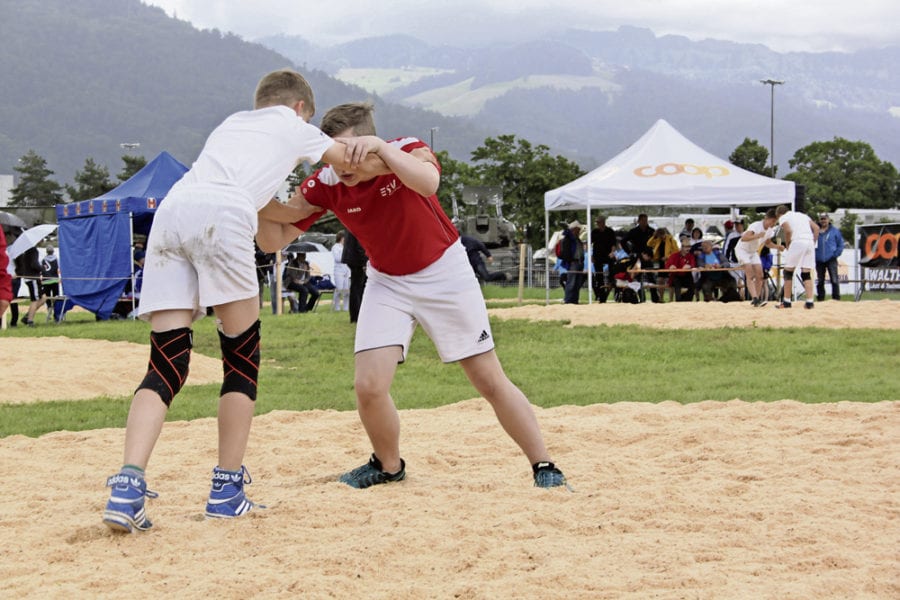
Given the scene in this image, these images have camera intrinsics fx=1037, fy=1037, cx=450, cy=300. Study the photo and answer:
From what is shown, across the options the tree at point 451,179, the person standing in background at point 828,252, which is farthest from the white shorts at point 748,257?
the tree at point 451,179

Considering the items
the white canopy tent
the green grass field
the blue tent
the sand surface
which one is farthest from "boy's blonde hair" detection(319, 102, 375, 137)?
the blue tent

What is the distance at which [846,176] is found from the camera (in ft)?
244

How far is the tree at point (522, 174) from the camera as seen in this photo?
199 ft

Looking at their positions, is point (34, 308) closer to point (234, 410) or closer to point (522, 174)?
point (234, 410)

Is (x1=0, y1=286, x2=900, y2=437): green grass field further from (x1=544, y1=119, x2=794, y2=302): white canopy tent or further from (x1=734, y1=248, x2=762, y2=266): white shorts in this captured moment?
(x1=544, y1=119, x2=794, y2=302): white canopy tent

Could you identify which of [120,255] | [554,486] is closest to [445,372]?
[554,486]

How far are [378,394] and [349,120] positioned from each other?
1279 millimetres

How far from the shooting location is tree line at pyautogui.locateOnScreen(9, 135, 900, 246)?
61094mm

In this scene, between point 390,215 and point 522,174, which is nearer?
point 390,215

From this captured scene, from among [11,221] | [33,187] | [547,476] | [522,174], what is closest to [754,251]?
[11,221]

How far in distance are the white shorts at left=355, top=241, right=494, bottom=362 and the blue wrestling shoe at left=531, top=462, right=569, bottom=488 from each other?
2.09 feet

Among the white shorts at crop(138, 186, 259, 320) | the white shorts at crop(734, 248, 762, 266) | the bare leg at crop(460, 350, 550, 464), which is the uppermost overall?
the white shorts at crop(138, 186, 259, 320)

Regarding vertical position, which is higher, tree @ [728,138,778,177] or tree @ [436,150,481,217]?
tree @ [728,138,778,177]

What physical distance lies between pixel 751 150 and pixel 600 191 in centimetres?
5980
